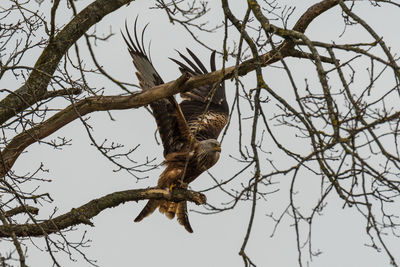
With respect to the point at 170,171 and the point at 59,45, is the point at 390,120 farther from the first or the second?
the point at 170,171

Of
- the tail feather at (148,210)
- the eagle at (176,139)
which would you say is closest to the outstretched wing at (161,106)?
the eagle at (176,139)

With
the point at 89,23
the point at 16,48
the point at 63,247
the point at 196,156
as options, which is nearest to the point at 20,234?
the point at 63,247

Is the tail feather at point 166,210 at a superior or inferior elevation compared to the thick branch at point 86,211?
superior

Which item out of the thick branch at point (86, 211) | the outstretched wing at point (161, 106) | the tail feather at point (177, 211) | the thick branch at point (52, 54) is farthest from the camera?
the tail feather at point (177, 211)

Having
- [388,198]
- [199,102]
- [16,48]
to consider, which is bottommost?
[388,198]

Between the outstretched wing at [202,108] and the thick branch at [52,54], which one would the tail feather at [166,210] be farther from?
the thick branch at [52,54]

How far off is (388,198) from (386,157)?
0.43 metres

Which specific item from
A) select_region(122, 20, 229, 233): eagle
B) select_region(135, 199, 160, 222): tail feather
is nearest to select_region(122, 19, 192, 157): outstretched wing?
select_region(122, 20, 229, 233): eagle

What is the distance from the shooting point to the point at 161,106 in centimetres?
747

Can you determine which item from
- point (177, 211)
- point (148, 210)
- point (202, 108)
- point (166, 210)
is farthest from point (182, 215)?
point (202, 108)

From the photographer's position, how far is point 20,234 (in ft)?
19.7

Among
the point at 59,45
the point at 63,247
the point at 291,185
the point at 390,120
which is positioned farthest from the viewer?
the point at 59,45

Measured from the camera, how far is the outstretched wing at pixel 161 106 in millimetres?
7336

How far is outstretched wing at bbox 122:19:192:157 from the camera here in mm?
7336
